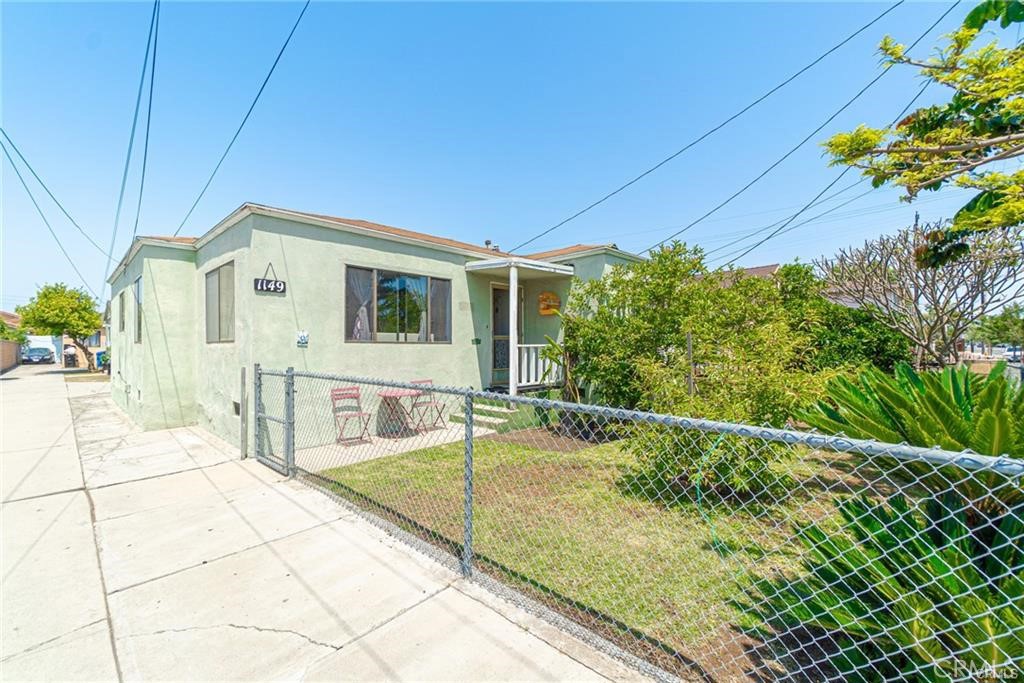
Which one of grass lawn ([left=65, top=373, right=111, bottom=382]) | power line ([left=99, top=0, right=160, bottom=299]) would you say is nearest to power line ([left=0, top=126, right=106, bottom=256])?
power line ([left=99, top=0, right=160, bottom=299])

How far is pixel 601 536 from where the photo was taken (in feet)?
11.6

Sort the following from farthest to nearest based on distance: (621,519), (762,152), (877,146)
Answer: (762,152) → (877,146) → (621,519)

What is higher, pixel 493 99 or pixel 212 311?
pixel 493 99

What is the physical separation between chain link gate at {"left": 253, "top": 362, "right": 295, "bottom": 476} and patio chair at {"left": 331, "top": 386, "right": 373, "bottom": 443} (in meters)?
→ 0.82

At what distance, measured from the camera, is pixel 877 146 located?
505cm

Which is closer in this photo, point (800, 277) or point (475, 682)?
point (475, 682)

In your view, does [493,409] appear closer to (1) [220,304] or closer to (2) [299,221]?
(2) [299,221]

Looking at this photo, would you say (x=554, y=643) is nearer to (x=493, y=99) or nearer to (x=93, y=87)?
(x=93, y=87)

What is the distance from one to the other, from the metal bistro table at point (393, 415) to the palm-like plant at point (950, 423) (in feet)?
20.1

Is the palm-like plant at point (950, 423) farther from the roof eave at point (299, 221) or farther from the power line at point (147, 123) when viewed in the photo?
the power line at point (147, 123)

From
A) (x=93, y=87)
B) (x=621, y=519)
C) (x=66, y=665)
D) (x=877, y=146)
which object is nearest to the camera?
(x=66, y=665)

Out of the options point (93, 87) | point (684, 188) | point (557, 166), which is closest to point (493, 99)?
point (557, 166)

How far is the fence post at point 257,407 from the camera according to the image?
5.81m

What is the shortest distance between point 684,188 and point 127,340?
1513cm
